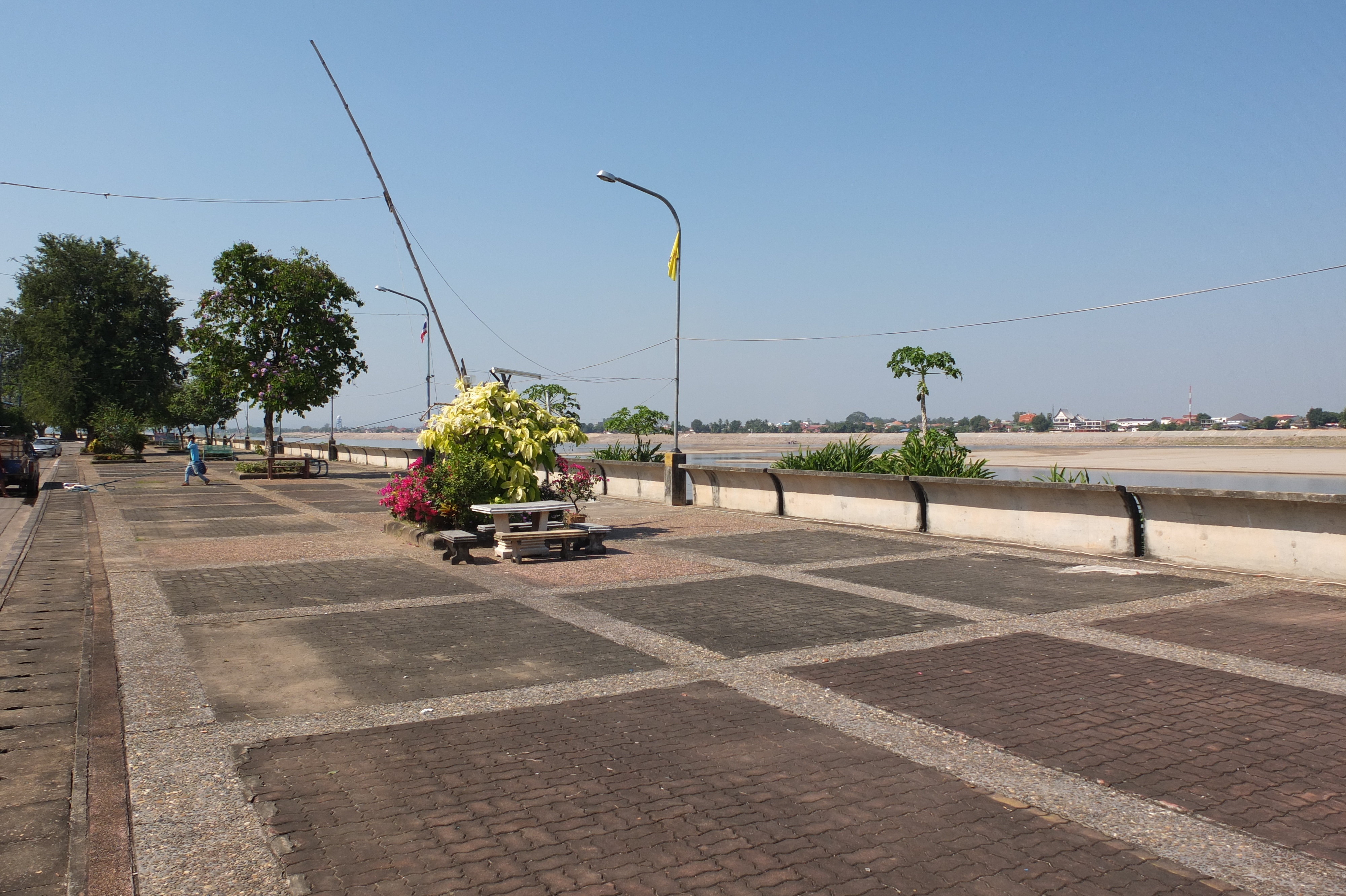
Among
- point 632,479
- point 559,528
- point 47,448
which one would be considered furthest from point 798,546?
point 47,448

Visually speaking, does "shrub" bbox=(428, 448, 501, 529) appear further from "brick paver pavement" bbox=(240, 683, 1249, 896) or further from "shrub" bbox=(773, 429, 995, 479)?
"brick paver pavement" bbox=(240, 683, 1249, 896)

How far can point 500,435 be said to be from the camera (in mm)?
13297

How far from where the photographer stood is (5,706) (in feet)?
18.9

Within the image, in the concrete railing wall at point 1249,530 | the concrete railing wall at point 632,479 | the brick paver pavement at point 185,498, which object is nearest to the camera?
the concrete railing wall at point 1249,530

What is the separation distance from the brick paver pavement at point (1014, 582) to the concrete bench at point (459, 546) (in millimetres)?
4492

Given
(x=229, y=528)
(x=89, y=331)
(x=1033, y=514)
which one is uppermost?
(x=89, y=331)

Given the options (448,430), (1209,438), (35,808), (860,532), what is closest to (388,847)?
(35,808)

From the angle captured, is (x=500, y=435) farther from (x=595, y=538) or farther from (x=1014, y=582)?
(x=1014, y=582)

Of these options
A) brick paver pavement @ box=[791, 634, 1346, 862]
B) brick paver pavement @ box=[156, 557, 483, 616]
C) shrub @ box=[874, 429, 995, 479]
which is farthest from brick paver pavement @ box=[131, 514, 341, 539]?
brick paver pavement @ box=[791, 634, 1346, 862]

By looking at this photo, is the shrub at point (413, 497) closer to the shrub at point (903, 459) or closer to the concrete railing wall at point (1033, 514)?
the shrub at point (903, 459)

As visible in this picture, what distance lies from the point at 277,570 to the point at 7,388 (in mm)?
82599

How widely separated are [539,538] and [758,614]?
4262 millimetres

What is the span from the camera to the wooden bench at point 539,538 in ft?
38.9

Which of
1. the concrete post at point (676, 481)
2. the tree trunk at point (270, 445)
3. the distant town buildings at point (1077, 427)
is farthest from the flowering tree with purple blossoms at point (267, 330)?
the distant town buildings at point (1077, 427)
